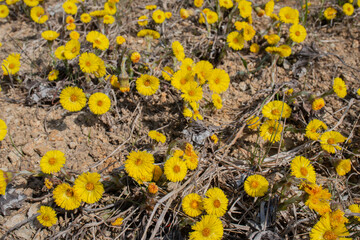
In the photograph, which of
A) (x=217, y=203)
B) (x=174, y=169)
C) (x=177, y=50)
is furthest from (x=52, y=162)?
(x=177, y=50)

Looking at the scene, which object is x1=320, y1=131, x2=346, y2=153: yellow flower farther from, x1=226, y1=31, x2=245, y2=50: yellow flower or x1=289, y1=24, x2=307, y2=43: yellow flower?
x1=226, y1=31, x2=245, y2=50: yellow flower

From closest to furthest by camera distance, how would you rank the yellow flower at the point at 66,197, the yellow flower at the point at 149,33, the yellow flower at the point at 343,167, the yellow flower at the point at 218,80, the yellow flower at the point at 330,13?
the yellow flower at the point at 66,197
the yellow flower at the point at 343,167
the yellow flower at the point at 218,80
the yellow flower at the point at 149,33
the yellow flower at the point at 330,13

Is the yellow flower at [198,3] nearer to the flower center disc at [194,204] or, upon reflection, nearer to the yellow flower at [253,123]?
the yellow flower at [253,123]

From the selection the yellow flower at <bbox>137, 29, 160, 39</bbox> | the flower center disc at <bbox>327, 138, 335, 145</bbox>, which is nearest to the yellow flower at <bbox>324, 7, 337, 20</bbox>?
the flower center disc at <bbox>327, 138, 335, 145</bbox>

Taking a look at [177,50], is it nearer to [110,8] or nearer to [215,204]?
[110,8]

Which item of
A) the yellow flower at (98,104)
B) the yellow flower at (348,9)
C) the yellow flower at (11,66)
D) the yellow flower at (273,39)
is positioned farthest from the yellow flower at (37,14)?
the yellow flower at (348,9)

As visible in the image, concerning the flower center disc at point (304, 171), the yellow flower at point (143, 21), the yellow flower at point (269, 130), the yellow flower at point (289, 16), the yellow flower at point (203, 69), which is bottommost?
the flower center disc at point (304, 171)

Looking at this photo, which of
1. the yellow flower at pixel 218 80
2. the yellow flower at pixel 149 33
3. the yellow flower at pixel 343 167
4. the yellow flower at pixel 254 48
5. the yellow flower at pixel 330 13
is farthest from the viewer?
the yellow flower at pixel 330 13

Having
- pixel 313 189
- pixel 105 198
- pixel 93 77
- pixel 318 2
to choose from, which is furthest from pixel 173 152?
pixel 318 2
